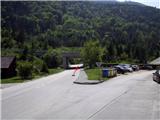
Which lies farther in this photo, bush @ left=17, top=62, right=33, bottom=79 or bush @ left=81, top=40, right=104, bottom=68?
bush @ left=81, top=40, right=104, bottom=68

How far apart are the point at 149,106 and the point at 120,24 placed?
180 m

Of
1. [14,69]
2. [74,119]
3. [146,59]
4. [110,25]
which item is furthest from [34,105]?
[110,25]

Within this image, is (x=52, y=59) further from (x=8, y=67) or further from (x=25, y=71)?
(x=25, y=71)

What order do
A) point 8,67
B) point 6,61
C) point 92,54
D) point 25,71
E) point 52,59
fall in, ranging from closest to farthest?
point 25,71, point 8,67, point 6,61, point 92,54, point 52,59

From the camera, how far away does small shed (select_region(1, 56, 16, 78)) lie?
211 feet

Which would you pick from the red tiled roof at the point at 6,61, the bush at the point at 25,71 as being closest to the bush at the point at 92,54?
the red tiled roof at the point at 6,61

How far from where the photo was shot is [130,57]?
128 metres

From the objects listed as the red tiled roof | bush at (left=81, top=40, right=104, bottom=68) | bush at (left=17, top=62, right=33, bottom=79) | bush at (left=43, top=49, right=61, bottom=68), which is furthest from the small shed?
bush at (left=43, top=49, right=61, bottom=68)

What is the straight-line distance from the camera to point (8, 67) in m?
64.4

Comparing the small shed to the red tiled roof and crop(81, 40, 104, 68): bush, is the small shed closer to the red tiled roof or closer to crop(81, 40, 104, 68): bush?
the red tiled roof

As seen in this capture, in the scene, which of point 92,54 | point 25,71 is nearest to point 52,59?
A: point 92,54

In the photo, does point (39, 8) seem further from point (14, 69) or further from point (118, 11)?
point (14, 69)

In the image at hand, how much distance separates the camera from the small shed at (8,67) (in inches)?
2527

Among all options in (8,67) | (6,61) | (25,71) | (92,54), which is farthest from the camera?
(92,54)
